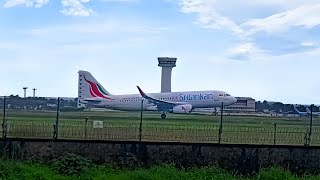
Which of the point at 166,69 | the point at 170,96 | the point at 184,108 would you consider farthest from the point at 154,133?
the point at 166,69


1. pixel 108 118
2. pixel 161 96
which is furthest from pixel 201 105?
pixel 108 118

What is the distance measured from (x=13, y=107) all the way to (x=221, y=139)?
665 cm

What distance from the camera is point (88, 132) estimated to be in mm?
16469

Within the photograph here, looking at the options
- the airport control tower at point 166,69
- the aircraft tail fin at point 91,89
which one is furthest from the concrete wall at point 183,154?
the airport control tower at point 166,69

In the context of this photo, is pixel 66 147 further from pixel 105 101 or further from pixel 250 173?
pixel 105 101

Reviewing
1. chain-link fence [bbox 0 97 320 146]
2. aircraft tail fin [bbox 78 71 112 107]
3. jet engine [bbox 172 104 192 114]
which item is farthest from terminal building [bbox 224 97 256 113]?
aircraft tail fin [bbox 78 71 112 107]

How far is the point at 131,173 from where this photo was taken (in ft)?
45.7

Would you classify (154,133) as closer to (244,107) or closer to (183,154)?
(183,154)

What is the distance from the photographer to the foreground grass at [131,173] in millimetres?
13492

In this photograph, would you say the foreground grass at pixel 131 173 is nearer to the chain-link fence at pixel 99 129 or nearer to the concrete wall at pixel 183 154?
the concrete wall at pixel 183 154

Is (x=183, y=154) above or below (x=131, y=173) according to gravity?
above

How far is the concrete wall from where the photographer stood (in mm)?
15117

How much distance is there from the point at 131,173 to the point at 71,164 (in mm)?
1712

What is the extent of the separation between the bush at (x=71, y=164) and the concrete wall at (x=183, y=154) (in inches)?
18.9
